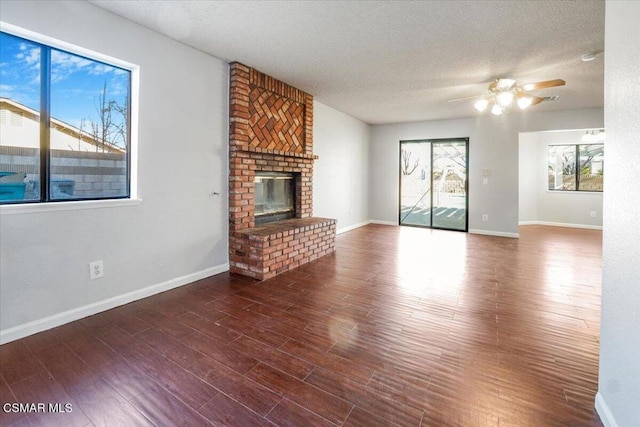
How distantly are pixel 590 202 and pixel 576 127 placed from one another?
2.50 m

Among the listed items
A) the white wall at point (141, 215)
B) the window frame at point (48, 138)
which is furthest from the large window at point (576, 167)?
the window frame at point (48, 138)

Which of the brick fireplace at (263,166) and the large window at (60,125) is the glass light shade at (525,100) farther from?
the large window at (60,125)

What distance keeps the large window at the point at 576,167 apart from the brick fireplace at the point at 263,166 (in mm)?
6452

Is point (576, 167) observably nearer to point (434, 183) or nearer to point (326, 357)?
point (434, 183)

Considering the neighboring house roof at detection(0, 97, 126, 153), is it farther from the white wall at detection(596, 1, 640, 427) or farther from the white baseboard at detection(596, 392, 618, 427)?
the white baseboard at detection(596, 392, 618, 427)

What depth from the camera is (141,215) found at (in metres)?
2.85

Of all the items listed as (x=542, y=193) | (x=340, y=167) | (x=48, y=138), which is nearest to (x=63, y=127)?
(x=48, y=138)

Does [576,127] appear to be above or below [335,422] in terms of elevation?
above

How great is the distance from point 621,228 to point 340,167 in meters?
5.33

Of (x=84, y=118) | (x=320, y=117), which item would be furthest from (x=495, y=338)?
(x=320, y=117)

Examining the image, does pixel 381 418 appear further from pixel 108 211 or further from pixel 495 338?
pixel 108 211

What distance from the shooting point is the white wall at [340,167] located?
5691 millimetres

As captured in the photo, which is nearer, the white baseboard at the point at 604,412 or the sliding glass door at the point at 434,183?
the white baseboard at the point at 604,412

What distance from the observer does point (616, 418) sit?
4.27 feet
